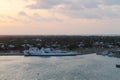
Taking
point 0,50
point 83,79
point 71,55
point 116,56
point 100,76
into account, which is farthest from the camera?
point 0,50

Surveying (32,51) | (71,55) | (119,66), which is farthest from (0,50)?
(119,66)

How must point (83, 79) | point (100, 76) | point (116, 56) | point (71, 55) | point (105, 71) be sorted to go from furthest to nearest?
point (71, 55) → point (116, 56) → point (105, 71) → point (100, 76) → point (83, 79)

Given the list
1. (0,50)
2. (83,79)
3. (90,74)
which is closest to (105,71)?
(90,74)

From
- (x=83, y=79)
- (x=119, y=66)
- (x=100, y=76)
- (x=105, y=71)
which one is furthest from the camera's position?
A: (x=119, y=66)

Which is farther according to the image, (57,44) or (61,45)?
(57,44)

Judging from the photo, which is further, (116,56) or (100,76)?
(116,56)

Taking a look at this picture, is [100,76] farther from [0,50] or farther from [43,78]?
[0,50]

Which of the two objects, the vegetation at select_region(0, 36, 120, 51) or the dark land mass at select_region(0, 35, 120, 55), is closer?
the dark land mass at select_region(0, 35, 120, 55)

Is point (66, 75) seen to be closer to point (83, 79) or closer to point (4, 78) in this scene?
point (83, 79)

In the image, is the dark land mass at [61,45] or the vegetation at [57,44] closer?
the dark land mass at [61,45]
